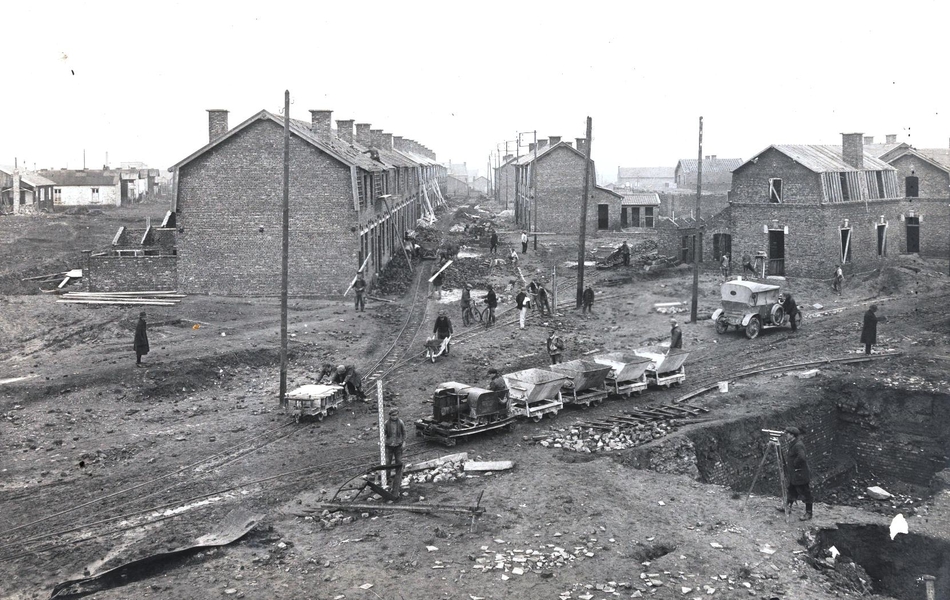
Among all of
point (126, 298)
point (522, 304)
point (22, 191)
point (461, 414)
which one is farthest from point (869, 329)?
point (22, 191)

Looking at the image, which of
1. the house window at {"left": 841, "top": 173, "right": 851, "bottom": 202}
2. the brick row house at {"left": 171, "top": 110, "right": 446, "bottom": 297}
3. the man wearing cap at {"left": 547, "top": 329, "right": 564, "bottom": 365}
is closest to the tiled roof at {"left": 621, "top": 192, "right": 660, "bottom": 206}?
the house window at {"left": 841, "top": 173, "right": 851, "bottom": 202}

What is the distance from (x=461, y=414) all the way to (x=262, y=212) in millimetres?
18315

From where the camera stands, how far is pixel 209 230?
106ft

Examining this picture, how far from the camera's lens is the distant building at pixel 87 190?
81.8 metres

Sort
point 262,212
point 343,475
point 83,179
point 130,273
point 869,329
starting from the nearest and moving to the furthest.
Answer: point 343,475
point 869,329
point 262,212
point 130,273
point 83,179

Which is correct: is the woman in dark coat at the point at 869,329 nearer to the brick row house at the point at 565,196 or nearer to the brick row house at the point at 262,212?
the brick row house at the point at 262,212

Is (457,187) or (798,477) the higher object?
(457,187)

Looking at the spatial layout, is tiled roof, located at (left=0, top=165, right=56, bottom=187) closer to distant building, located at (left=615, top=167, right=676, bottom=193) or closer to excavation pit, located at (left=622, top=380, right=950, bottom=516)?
distant building, located at (left=615, top=167, right=676, bottom=193)

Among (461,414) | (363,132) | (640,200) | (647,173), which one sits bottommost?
(461,414)

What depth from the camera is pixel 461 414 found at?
17.2m

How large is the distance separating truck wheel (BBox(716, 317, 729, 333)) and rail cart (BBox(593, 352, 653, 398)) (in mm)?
7681

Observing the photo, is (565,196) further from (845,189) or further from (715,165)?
(715,165)

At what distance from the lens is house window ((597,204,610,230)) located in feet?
197

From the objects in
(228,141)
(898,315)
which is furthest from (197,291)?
(898,315)
